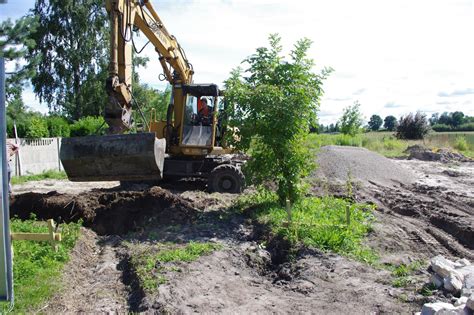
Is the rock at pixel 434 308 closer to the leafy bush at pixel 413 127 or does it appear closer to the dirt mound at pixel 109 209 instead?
the dirt mound at pixel 109 209

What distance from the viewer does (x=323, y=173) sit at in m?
15.9

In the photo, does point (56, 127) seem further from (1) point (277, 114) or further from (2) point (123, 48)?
(1) point (277, 114)

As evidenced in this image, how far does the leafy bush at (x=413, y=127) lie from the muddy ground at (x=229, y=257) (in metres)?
28.6

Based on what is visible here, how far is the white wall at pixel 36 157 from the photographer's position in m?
18.2

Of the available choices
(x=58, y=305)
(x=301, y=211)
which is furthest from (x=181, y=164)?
(x=58, y=305)

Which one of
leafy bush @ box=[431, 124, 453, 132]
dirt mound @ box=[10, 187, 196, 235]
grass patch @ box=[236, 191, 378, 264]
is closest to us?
grass patch @ box=[236, 191, 378, 264]

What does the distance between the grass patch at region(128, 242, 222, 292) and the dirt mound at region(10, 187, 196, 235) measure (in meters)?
1.57

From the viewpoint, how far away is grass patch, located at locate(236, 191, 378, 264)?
7340mm

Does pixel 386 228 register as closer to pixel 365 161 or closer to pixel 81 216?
pixel 81 216

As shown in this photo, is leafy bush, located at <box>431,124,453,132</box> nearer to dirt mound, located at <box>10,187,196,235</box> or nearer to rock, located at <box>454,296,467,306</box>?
dirt mound, located at <box>10,187,196,235</box>

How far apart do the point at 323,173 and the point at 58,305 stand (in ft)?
38.2

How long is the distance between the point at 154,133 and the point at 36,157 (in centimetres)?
1193

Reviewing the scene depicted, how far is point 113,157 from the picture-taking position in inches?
374

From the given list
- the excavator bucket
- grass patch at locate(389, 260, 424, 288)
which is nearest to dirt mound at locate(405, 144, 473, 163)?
the excavator bucket
